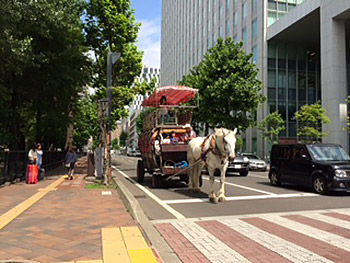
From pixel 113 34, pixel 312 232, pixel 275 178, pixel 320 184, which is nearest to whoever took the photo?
pixel 312 232

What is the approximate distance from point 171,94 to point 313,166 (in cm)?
656

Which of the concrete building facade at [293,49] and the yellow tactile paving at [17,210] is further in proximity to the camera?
the concrete building facade at [293,49]

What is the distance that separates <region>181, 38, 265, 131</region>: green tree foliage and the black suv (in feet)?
44.3

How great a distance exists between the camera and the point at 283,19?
36.4 metres

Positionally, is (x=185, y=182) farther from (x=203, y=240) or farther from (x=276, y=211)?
(x=203, y=240)

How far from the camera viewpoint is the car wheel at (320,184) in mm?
11656

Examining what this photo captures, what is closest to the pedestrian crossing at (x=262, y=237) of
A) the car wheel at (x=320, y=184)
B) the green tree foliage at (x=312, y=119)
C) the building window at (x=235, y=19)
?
the car wheel at (x=320, y=184)

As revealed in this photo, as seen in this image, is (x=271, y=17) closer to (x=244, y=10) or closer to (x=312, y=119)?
(x=244, y=10)

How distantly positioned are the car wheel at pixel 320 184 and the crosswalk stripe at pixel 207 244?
6671mm

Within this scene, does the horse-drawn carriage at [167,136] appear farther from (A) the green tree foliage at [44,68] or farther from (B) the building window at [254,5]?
(B) the building window at [254,5]

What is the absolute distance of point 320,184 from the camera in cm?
1190

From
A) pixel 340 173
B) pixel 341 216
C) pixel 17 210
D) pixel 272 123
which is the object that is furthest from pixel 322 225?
pixel 272 123

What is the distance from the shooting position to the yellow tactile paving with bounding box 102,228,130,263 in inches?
187

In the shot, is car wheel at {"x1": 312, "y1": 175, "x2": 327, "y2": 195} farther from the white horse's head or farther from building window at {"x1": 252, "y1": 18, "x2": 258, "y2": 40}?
building window at {"x1": 252, "y1": 18, "x2": 258, "y2": 40}
